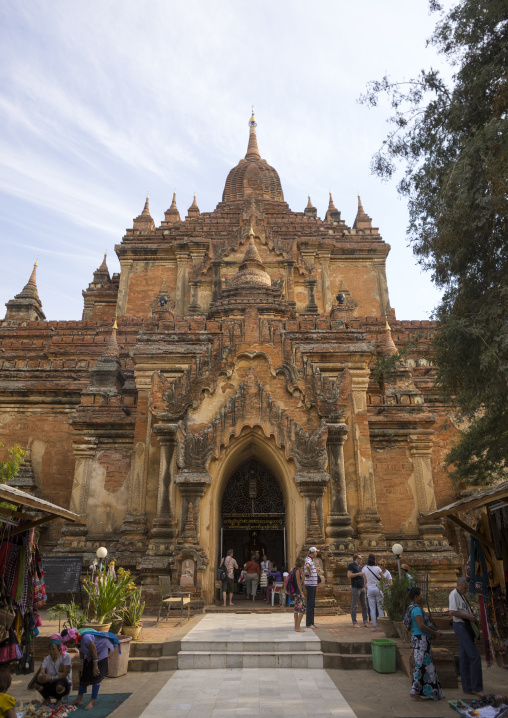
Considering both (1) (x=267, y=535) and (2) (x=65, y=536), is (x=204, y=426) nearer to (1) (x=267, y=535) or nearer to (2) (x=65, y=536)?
(2) (x=65, y=536)

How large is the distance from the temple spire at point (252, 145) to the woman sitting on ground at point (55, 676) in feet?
134

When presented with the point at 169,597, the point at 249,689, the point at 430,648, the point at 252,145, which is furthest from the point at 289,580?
the point at 252,145

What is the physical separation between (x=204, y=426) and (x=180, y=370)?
3291 mm

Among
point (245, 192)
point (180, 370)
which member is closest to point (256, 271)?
point (180, 370)

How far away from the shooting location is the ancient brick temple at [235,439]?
1466 cm

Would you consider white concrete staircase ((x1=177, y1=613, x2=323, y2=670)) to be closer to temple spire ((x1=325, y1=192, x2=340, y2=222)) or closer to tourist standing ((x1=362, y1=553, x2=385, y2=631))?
tourist standing ((x1=362, y1=553, x2=385, y2=631))

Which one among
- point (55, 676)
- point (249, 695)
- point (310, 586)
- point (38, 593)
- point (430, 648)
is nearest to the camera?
point (55, 676)

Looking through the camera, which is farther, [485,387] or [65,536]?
[65,536]

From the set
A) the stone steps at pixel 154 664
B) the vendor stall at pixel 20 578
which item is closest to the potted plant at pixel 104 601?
the stone steps at pixel 154 664

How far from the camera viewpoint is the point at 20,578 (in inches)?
378

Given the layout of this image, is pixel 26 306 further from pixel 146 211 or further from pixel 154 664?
pixel 154 664

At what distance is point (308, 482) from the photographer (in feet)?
47.2

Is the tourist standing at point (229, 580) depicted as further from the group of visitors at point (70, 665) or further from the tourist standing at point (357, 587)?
the group of visitors at point (70, 665)

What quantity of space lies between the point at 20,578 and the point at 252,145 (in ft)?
135
